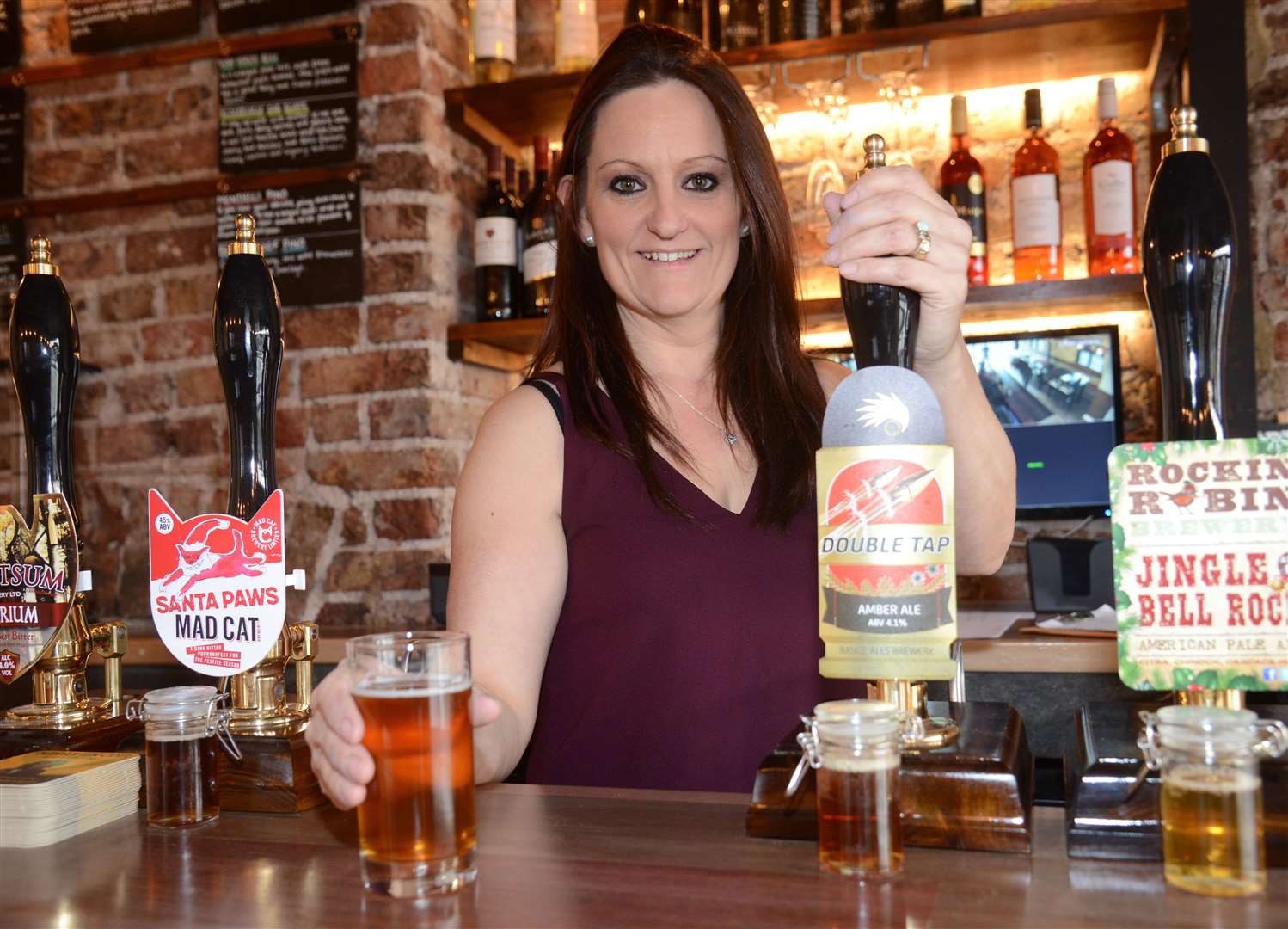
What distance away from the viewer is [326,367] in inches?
92.9

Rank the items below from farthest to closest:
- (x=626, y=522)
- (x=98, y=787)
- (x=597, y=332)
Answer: (x=597, y=332) → (x=626, y=522) → (x=98, y=787)

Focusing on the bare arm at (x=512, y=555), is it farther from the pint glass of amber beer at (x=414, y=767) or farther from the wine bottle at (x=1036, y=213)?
the wine bottle at (x=1036, y=213)

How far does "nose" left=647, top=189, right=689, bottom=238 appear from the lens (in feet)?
4.14

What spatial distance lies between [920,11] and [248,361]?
1649 mm

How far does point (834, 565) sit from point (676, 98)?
77cm

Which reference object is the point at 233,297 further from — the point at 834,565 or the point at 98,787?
the point at 834,565

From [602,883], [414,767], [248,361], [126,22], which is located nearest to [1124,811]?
[602,883]

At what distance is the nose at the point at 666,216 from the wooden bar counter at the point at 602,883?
0.66m

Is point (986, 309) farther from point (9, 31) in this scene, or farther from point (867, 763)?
point (9, 31)

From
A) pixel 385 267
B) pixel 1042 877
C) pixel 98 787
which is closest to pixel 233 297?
pixel 98 787

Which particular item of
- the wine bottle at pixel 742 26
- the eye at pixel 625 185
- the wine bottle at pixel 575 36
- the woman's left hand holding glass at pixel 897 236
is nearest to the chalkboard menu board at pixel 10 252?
the wine bottle at pixel 575 36

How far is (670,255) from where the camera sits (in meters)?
1.29


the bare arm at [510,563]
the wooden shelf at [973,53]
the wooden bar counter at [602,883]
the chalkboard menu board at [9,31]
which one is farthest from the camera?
the chalkboard menu board at [9,31]

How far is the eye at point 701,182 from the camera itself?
130 cm
